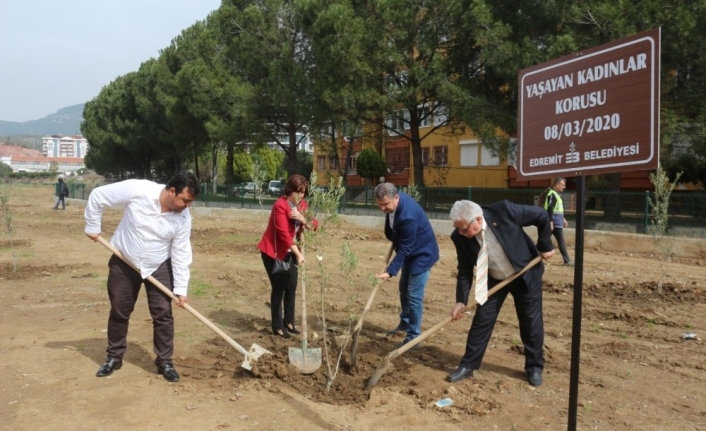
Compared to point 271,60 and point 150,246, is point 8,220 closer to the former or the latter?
point 150,246

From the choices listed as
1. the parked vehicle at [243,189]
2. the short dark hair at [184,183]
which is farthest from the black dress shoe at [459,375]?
the parked vehicle at [243,189]

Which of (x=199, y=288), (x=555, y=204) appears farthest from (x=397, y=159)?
(x=199, y=288)

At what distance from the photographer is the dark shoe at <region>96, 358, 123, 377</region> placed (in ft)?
16.4

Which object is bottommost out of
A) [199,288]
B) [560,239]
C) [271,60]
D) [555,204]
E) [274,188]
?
[199,288]

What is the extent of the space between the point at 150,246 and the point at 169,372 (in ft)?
3.37

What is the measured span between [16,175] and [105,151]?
55945 mm

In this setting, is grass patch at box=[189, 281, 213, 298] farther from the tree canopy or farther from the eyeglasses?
the tree canopy

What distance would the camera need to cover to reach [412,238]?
568 cm

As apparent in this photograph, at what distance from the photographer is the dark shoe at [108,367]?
5012 millimetres

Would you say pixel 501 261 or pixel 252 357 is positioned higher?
pixel 501 261

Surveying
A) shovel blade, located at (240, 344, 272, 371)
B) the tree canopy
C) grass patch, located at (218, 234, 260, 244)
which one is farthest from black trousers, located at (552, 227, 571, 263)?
grass patch, located at (218, 234, 260, 244)

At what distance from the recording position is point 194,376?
5086 millimetres

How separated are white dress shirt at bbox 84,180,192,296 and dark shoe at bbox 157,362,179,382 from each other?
2.01 ft

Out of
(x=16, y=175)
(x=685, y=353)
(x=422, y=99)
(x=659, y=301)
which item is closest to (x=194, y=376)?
(x=685, y=353)
